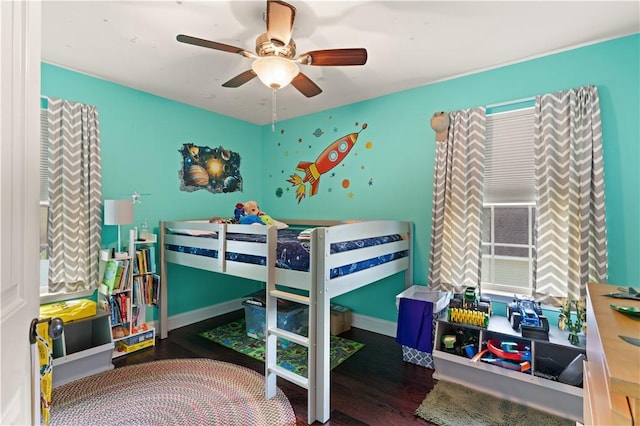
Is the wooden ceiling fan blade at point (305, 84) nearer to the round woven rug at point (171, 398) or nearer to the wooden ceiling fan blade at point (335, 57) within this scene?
the wooden ceiling fan blade at point (335, 57)

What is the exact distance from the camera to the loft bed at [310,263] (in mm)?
1963

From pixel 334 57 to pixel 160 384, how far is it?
8.72 feet

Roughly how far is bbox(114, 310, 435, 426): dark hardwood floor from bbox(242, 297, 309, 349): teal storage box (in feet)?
1.21

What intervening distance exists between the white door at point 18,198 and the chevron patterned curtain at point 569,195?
2.93m

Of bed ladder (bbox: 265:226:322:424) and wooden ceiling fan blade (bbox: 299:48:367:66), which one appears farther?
bed ladder (bbox: 265:226:322:424)

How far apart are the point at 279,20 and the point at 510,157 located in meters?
2.15

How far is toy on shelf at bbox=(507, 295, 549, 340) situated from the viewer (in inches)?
83.1

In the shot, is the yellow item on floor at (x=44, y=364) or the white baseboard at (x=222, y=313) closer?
the yellow item on floor at (x=44, y=364)

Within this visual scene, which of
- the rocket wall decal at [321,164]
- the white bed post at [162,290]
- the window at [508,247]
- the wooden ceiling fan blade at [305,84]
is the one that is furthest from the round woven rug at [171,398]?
the wooden ceiling fan blade at [305,84]

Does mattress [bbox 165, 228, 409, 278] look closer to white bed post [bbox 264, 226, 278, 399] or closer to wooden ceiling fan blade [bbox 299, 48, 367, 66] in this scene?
white bed post [bbox 264, 226, 278, 399]

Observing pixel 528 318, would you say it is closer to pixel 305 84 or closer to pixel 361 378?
pixel 361 378

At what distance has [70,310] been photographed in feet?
7.95

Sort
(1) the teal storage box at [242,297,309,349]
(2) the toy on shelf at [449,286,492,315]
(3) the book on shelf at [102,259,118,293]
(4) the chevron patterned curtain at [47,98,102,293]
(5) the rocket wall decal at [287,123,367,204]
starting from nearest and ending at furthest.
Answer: (2) the toy on shelf at [449,286,492,315] → (4) the chevron patterned curtain at [47,98,102,293] → (3) the book on shelf at [102,259,118,293] → (1) the teal storage box at [242,297,309,349] → (5) the rocket wall decal at [287,123,367,204]

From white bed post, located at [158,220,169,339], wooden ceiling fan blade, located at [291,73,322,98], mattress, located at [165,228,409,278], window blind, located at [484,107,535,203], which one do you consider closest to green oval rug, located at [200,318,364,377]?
white bed post, located at [158,220,169,339]
